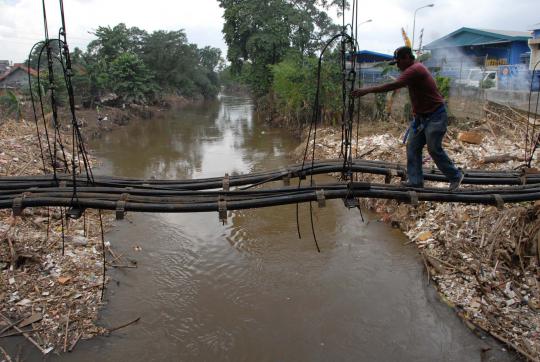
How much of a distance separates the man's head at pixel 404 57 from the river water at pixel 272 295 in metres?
3.33

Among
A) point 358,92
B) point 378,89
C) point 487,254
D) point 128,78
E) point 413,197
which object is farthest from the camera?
point 128,78

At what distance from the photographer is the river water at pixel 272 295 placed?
Answer: 4.96 m

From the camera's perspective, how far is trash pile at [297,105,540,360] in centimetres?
504

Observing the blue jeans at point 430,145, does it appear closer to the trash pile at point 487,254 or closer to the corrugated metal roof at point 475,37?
the trash pile at point 487,254

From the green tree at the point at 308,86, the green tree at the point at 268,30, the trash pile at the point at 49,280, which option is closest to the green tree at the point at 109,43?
the green tree at the point at 268,30

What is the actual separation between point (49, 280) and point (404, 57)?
5376 mm

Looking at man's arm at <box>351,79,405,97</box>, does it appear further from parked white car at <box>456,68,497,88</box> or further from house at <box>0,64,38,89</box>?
house at <box>0,64,38,89</box>

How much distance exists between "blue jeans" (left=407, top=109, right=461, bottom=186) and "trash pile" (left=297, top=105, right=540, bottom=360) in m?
1.92

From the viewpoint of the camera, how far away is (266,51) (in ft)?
72.2

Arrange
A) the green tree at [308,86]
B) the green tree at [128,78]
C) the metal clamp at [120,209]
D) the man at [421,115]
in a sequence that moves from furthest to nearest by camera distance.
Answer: the green tree at [128,78], the green tree at [308,86], the man at [421,115], the metal clamp at [120,209]

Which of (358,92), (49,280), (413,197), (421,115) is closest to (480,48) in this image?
(421,115)

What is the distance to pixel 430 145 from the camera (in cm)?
416

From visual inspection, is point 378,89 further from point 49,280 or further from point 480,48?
point 480,48

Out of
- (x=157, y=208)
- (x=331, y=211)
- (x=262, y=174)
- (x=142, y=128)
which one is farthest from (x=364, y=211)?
(x=142, y=128)
